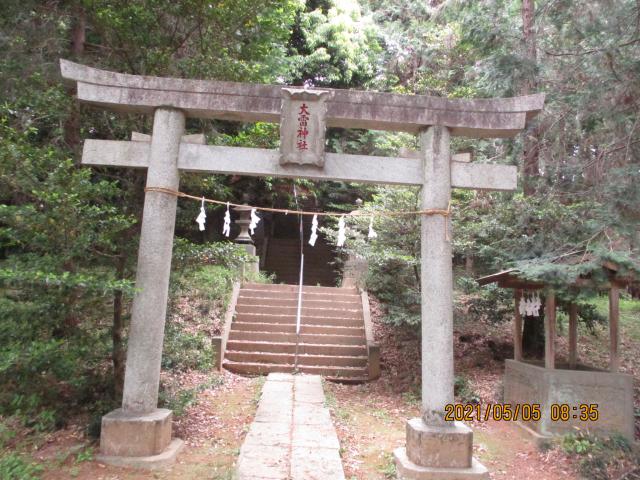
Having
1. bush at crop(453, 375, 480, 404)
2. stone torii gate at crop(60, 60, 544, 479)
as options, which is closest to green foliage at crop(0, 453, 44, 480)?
stone torii gate at crop(60, 60, 544, 479)

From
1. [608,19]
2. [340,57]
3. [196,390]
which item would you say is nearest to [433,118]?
[608,19]

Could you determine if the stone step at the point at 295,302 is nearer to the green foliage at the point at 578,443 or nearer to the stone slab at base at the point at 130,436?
the green foliage at the point at 578,443

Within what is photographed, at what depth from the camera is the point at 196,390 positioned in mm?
7812

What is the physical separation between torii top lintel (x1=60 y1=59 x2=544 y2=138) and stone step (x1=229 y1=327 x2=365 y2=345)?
6.22m

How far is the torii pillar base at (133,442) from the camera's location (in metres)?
4.80

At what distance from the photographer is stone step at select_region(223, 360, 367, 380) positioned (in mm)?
9789

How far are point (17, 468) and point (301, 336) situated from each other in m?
7.21

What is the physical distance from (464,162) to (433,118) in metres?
0.67

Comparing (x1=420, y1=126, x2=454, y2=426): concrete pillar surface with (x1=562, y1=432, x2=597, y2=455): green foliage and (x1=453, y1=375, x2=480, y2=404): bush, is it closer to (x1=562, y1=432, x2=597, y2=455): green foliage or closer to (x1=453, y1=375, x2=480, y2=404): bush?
(x1=562, y1=432, x2=597, y2=455): green foliage

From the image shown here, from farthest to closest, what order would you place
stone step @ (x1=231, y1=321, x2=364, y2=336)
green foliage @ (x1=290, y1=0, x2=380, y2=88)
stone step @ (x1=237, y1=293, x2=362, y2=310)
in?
1. green foliage @ (x1=290, y1=0, x2=380, y2=88)
2. stone step @ (x1=237, y1=293, x2=362, y2=310)
3. stone step @ (x1=231, y1=321, x2=364, y2=336)

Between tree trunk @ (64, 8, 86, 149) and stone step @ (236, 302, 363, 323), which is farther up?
tree trunk @ (64, 8, 86, 149)

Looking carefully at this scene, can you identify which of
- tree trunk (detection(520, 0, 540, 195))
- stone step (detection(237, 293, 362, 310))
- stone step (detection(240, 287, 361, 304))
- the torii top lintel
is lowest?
stone step (detection(237, 293, 362, 310))

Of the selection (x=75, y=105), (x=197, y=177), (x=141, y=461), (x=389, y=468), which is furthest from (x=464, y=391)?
(x=75, y=105)

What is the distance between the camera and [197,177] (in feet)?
23.0
